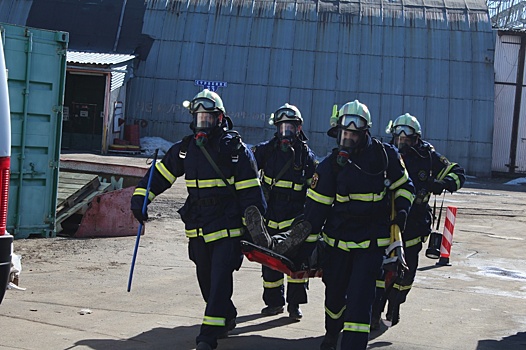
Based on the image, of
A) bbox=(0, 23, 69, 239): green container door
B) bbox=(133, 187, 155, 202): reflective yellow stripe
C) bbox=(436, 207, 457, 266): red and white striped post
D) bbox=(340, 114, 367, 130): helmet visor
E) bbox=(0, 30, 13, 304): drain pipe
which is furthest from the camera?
bbox=(436, 207, 457, 266): red and white striped post

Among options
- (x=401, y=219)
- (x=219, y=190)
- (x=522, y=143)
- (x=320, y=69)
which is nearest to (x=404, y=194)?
(x=401, y=219)

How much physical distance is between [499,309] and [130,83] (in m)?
27.7

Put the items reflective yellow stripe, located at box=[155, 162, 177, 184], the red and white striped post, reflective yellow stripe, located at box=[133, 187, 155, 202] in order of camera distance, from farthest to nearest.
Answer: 1. the red and white striped post
2. reflective yellow stripe, located at box=[155, 162, 177, 184]
3. reflective yellow stripe, located at box=[133, 187, 155, 202]

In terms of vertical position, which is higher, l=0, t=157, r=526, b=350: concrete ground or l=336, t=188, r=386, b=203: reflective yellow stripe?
l=336, t=188, r=386, b=203: reflective yellow stripe

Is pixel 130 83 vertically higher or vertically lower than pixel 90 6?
lower

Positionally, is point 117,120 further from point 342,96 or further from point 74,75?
point 342,96

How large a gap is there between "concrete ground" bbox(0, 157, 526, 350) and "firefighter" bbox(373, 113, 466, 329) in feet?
1.07

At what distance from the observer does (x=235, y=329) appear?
8016 mm

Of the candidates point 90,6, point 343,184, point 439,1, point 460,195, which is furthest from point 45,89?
point 439,1

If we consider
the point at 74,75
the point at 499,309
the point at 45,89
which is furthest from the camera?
the point at 74,75

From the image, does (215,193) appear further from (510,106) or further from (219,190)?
(510,106)

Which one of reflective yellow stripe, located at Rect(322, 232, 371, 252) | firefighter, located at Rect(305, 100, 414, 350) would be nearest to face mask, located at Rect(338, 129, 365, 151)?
firefighter, located at Rect(305, 100, 414, 350)

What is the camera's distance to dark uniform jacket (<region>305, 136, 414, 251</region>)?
6961mm

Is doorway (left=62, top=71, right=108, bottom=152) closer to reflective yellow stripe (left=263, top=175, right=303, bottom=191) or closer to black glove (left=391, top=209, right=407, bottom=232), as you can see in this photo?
reflective yellow stripe (left=263, top=175, right=303, bottom=191)
